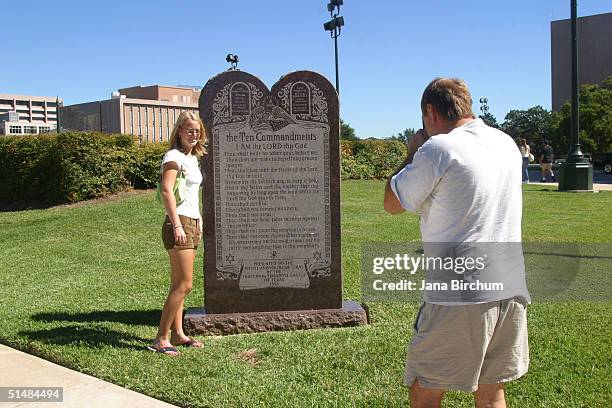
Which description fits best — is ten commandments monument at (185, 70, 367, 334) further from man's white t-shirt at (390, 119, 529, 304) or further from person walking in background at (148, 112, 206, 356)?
man's white t-shirt at (390, 119, 529, 304)

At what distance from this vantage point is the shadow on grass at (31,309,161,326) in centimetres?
577

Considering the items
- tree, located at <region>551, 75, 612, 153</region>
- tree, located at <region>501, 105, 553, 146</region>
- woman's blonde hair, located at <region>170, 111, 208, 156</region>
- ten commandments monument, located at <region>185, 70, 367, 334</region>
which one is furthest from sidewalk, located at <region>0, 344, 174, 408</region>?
tree, located at <region>501, 105, 553, 146</region>

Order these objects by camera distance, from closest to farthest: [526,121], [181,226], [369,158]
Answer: [181,226]
[369,158]
[526,121]

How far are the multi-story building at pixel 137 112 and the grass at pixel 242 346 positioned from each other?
431 inches

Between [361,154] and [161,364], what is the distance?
18.6m

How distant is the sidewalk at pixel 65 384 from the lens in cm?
385

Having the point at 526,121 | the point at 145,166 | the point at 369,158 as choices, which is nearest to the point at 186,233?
the point at 145,166

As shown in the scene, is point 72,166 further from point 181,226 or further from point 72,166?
point 181,226

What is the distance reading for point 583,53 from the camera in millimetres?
78375

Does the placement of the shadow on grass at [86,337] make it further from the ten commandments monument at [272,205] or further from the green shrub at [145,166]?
the green shrub at [145,166]

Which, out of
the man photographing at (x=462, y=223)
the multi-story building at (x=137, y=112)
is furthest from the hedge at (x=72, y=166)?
the man photographing at (x=462, y=223)

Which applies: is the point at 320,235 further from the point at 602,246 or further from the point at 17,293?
the point at 602,246

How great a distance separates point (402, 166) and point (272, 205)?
3.00 meters

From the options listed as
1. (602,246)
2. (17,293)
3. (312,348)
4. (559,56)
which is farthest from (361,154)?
(559,56)
